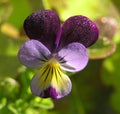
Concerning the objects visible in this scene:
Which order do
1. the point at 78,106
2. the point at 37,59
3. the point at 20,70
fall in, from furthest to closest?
1. the point at 78,106
2. the point at 20,70
3. the point at 37,59

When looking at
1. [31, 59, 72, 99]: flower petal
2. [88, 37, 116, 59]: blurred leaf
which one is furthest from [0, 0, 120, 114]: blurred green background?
[31, 59, 72, 99]: flower petal

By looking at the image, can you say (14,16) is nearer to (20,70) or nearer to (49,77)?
(20,70)

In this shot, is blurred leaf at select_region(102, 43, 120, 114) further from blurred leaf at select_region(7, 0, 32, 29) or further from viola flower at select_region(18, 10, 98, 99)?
viola flower at select_region(18, 10, 98, 99)

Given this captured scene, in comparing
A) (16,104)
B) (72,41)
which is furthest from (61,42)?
(16,104)

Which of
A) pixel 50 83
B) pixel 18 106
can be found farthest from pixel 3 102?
pixel 50 83

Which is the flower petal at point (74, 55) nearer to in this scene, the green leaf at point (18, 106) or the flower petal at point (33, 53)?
the flower petal at point (33, 53)

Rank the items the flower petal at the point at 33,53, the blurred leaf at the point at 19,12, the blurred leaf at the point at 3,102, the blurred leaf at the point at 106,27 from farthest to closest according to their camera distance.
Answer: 1. the blurred leaf at the point at 19,12
2. the blurred leaf at the point at 106,27
3. the blurred leaf at the point at 3,102
4. the flower petal at the point at 33,53

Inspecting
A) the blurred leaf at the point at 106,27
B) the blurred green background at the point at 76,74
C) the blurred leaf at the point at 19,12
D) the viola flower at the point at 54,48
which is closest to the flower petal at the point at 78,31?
the viola flower at the point at 54,48
